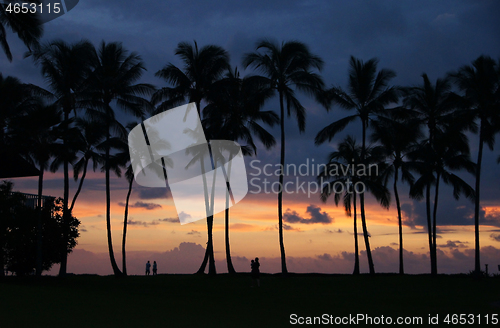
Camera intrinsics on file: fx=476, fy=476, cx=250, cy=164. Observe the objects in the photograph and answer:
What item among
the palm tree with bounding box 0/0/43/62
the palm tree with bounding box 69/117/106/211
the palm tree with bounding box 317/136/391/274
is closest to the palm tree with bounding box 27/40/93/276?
the palm tree with bounding box 69/117/106/211

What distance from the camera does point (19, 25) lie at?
830 inches

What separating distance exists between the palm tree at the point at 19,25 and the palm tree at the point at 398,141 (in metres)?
24.3

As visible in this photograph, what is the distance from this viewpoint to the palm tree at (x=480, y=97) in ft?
104

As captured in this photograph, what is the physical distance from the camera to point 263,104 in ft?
115

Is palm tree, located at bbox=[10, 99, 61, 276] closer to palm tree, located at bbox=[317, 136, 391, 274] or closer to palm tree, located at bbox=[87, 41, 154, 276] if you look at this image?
palm tree, located at bbox=[87, 41, 154, 276]

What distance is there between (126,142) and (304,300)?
78.3ft

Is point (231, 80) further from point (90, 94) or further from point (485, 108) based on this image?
point (485, 108)

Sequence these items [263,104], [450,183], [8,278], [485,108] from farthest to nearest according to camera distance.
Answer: [450,183] → [263,104] → [485,108] → [8,278]

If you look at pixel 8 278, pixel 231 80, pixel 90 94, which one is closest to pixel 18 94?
pixel 90 94

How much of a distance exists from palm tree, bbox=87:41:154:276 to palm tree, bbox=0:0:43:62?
1363 centimetres

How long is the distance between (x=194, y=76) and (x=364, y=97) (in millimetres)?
13259

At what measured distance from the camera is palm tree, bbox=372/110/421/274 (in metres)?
36.3

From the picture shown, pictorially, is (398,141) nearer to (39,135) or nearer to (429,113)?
(429,113)

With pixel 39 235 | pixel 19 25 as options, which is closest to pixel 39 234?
pixel 39 235
